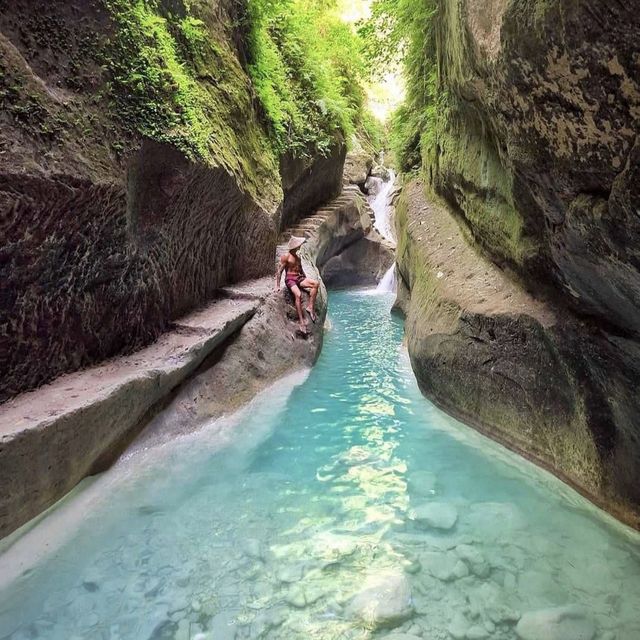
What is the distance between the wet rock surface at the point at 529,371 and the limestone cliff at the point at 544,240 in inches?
0.5

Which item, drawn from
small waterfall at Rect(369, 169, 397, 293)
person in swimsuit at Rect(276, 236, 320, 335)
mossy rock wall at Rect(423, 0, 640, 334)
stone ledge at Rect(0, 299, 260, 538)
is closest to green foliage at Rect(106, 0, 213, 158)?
stone ledge at Rect(0, 299, 260, 538)

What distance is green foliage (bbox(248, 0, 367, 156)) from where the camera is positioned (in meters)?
8.16

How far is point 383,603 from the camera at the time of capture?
8.08ft

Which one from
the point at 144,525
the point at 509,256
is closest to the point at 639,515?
the point at 509,256

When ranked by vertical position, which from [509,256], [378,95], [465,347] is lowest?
[465,347]

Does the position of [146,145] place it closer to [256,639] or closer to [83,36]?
[83,36]

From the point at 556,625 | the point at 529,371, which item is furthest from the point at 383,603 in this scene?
the point at 529,371

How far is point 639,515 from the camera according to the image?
→ 116 inches

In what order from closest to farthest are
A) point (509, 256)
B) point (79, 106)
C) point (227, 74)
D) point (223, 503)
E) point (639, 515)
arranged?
point (639, 515), point (223, 503), point (79, 106), point (509, 256), point (227, 74)

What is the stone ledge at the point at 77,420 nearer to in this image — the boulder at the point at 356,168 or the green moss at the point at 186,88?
the green moss at the point at 186,88

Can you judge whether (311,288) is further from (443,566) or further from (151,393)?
(443,566)

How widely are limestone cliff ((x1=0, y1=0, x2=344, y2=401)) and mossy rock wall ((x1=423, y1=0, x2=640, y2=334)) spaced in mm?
2930

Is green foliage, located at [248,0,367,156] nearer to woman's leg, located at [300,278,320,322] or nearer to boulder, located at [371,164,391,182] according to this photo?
woman's leg, located at [300,278,320,322]

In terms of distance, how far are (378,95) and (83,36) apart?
2037cm
